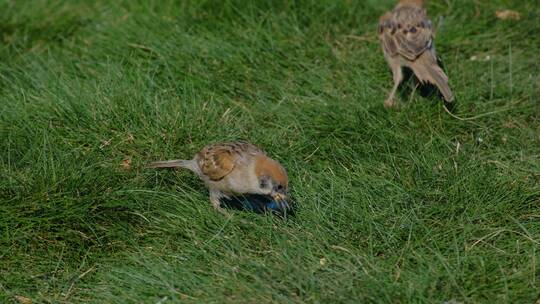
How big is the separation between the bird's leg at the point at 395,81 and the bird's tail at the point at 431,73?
0.37ft

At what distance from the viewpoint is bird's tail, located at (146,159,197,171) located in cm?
604

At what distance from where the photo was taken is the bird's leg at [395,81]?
6.98 meters

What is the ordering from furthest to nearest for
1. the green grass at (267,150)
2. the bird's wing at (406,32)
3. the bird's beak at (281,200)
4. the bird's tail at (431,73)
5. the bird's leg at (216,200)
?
the bird's wing at (406,32)
the bird's tail at (431,73)
the bird's leg at (216,200)
the bird's beak at (281,200)
the green grass at (267,150)

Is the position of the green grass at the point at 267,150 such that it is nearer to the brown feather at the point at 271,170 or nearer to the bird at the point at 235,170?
the bird at the point at 235,170

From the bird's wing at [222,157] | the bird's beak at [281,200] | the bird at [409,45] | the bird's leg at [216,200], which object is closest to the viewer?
the bird's beak at [281,200]

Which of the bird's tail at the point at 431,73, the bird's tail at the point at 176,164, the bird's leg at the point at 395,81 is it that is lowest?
the bird's leg at the point at 395,81

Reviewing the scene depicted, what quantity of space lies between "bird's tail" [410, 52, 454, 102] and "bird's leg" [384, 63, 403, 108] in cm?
11

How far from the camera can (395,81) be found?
7.33 m

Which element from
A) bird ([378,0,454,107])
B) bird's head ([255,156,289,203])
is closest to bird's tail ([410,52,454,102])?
bird ([378,0,454,107])

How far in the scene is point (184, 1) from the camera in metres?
8.30

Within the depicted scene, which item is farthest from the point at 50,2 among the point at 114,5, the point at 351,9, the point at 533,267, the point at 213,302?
the point at 533,267

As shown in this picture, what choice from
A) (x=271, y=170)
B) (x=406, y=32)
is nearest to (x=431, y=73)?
(x=406, y=32)

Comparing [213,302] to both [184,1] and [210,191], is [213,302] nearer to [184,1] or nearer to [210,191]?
[210,191]

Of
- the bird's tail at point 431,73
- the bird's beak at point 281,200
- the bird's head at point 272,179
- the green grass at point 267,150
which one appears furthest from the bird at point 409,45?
the bird's beak at point 281,200
